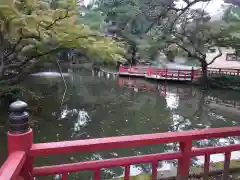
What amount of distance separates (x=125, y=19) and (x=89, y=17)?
16.2 m

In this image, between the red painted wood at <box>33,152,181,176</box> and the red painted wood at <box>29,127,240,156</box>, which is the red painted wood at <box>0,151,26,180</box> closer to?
the red painted wood at <box>29,127,240,156</box>

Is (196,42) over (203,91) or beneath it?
over

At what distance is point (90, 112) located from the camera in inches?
379

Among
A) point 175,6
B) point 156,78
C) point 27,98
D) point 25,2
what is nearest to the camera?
point 175,6

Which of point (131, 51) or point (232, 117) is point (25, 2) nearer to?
point (232, 117)

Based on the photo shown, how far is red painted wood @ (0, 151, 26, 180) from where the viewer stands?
1.27 meters

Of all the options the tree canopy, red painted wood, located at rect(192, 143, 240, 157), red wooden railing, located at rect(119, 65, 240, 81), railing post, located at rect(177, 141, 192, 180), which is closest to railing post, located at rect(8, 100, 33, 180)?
railing post, located at rect(177, 141, 192, 180)

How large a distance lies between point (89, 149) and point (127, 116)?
7304 mm

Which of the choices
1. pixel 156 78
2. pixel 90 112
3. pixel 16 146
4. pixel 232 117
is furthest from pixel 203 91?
pixel 16 146

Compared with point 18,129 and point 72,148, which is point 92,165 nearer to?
point 72,148

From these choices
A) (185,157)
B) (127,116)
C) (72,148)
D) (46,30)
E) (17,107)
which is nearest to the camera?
(17,107)

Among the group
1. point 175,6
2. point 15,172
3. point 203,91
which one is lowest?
point 203,91

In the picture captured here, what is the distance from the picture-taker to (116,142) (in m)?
1.82

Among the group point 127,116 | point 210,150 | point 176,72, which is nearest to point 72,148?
point 210,150
